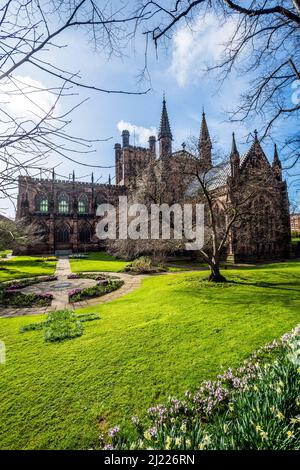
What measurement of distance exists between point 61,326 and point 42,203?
43.6 meters

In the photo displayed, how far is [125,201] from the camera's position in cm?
2470

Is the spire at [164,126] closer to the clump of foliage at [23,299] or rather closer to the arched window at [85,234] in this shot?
the arched window at [85,234]

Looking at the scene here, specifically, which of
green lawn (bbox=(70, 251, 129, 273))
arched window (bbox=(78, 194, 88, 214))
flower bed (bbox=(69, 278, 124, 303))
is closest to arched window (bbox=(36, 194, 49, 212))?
arched window (bbox=(78, 194, 88, 214))

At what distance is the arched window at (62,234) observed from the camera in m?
41.7

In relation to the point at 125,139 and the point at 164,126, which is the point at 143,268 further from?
the point at 125,139

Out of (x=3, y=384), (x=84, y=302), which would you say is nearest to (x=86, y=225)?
(x=84, y=302)

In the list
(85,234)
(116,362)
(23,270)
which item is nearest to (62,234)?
(85,234)

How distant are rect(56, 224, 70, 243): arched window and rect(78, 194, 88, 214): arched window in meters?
5.90

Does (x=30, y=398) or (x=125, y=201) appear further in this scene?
(x=125, y=201)

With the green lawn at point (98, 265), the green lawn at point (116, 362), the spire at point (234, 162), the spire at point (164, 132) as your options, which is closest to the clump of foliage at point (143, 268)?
the green lawn at point (98, 265)

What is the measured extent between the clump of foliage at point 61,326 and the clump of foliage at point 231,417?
329cm

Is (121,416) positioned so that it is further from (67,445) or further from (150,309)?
(150,309)

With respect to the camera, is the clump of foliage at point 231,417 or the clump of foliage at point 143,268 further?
the clump of foliage at point 143,268
